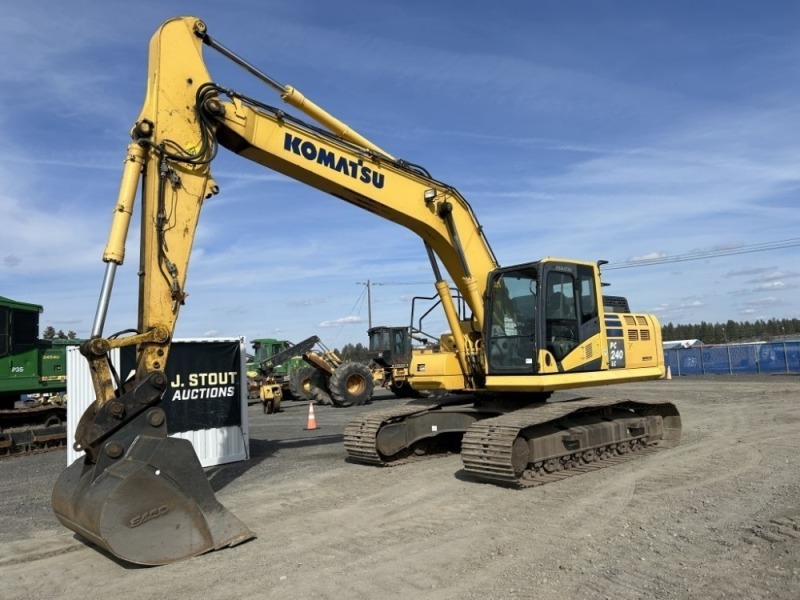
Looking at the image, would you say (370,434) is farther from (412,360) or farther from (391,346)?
(391,346)

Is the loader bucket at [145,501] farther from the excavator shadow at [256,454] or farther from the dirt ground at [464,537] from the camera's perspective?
the excavator shadow at [256,454]

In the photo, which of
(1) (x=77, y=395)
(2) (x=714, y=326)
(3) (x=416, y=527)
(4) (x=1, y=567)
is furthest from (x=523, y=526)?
(2) (x=714, y=326)

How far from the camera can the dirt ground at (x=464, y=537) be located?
5016 millimetres

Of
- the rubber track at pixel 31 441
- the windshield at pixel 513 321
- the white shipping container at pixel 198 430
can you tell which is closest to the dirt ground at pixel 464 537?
the white shipping container at pixel 198 430

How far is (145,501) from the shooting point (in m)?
5.64

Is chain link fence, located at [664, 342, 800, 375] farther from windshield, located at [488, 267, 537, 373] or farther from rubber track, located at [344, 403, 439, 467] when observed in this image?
rubber track, located at [344, 403, 439, 467]

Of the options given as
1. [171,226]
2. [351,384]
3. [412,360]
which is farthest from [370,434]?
[351,384]

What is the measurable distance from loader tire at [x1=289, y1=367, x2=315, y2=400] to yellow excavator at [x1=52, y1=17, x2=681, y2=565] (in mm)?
15116

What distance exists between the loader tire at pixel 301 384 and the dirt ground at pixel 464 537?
592 inches

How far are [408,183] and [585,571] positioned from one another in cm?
601

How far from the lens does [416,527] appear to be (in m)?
6.66

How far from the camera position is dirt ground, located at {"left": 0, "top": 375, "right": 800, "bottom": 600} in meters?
5.02

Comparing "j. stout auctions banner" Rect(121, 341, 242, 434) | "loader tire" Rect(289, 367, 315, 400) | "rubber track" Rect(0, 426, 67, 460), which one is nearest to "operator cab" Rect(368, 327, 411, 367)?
"loader tire" Rect(289, 367, 315, 400)

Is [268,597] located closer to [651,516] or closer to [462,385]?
[651,516]
